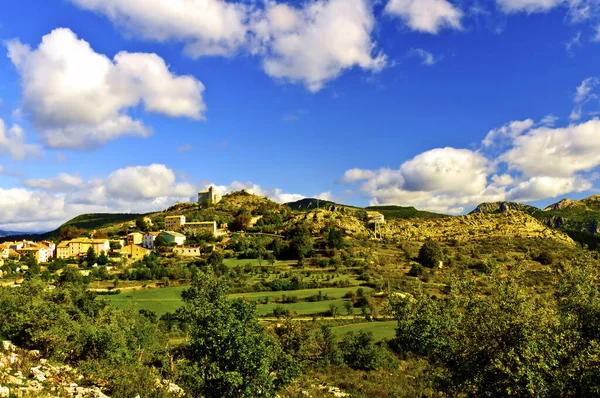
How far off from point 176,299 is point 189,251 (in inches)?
1615

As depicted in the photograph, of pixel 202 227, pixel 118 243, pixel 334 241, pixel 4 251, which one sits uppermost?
pixel 202 227

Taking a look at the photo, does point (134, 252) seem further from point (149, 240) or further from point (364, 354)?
point (364, 354)

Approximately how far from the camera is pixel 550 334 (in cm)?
1536

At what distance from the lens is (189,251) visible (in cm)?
10625

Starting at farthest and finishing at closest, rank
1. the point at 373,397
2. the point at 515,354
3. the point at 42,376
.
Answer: the point at 373,397
the point at 42,376
the point at 515,354

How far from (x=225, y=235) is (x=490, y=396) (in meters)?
115

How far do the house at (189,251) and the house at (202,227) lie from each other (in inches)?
821

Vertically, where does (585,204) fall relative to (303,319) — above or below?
above

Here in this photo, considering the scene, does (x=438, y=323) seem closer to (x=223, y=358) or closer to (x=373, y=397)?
(x=373, y=397)

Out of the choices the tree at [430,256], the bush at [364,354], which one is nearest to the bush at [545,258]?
the tree at [430,256]

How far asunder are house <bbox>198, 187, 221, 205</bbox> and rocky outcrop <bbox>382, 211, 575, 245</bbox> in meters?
90.5

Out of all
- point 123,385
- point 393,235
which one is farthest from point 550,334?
point 393,235

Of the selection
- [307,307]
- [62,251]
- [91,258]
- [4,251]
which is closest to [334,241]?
[307,307]

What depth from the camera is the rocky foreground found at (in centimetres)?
1806
